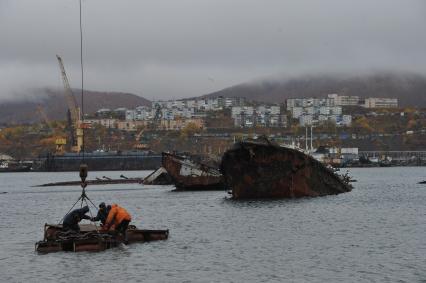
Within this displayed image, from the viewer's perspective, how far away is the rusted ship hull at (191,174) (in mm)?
105688

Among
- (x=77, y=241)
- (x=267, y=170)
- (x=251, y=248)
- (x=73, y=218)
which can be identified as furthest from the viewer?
(x=267, y=170)

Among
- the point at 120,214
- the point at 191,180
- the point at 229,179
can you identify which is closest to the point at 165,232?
the point at 120,214

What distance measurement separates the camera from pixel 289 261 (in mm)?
41281

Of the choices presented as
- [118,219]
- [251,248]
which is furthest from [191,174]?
[118,219]

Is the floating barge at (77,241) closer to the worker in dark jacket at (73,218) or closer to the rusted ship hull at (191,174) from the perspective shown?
the worker in dark jacket at (73,218)

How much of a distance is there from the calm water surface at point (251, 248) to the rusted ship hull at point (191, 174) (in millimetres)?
29650

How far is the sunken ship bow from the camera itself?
2985 inches

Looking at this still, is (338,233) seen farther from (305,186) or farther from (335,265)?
(305,186)

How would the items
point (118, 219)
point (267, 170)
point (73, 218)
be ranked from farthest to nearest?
1. point (267, 170)
2. point (118, 219)
3. point (73, 218)

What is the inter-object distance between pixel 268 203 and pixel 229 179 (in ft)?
22.9

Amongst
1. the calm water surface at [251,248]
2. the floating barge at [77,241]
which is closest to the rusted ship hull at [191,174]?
the calm water surface at [251,248]

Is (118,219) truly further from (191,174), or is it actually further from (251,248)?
(191,174)

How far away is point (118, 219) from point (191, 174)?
2489 inches

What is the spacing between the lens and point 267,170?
76438mm
